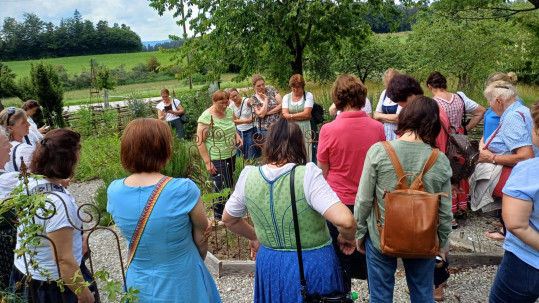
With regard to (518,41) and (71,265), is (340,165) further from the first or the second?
(518,41)

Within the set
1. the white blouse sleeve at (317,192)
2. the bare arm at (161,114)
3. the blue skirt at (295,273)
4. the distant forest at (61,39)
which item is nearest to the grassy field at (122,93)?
the bare arm at (161,114)

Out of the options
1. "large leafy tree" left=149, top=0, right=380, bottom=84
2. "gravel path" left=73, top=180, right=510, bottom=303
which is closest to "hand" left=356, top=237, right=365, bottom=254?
"gravel path" left=73, top=180, right=510, bottom=303

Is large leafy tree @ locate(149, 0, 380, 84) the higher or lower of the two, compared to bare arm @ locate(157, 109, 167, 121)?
higher

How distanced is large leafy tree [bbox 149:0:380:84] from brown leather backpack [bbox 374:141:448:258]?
8.35 metres

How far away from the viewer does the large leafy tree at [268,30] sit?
10406mm

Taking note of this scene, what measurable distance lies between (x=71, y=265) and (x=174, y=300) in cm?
56

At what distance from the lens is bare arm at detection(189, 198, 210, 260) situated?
207 cm

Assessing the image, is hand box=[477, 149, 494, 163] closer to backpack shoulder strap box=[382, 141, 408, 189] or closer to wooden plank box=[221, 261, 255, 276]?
backpack shoulder strap box=[382, 141, 408, 189]

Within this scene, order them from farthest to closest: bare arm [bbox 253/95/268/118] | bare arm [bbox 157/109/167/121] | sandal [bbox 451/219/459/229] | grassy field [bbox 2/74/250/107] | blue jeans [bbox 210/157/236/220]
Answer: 1. grassy field [bbox 2/74/250/107]
2. bare arm [bbox 157/109/167/121]
3. bare arm [bbox 253/95/268/118]
4. blue jeans [bbox 210/157/236/220]
5. sandal [bbox 451/219/459/229]

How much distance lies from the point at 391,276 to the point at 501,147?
1.84 m

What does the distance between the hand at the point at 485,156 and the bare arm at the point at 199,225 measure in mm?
2769

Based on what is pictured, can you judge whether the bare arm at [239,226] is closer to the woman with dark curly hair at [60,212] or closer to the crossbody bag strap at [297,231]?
the crossbody bag strap at [297,231]

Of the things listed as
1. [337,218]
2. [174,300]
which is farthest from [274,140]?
[174,300]

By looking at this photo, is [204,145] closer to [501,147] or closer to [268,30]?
A: [501,147]
